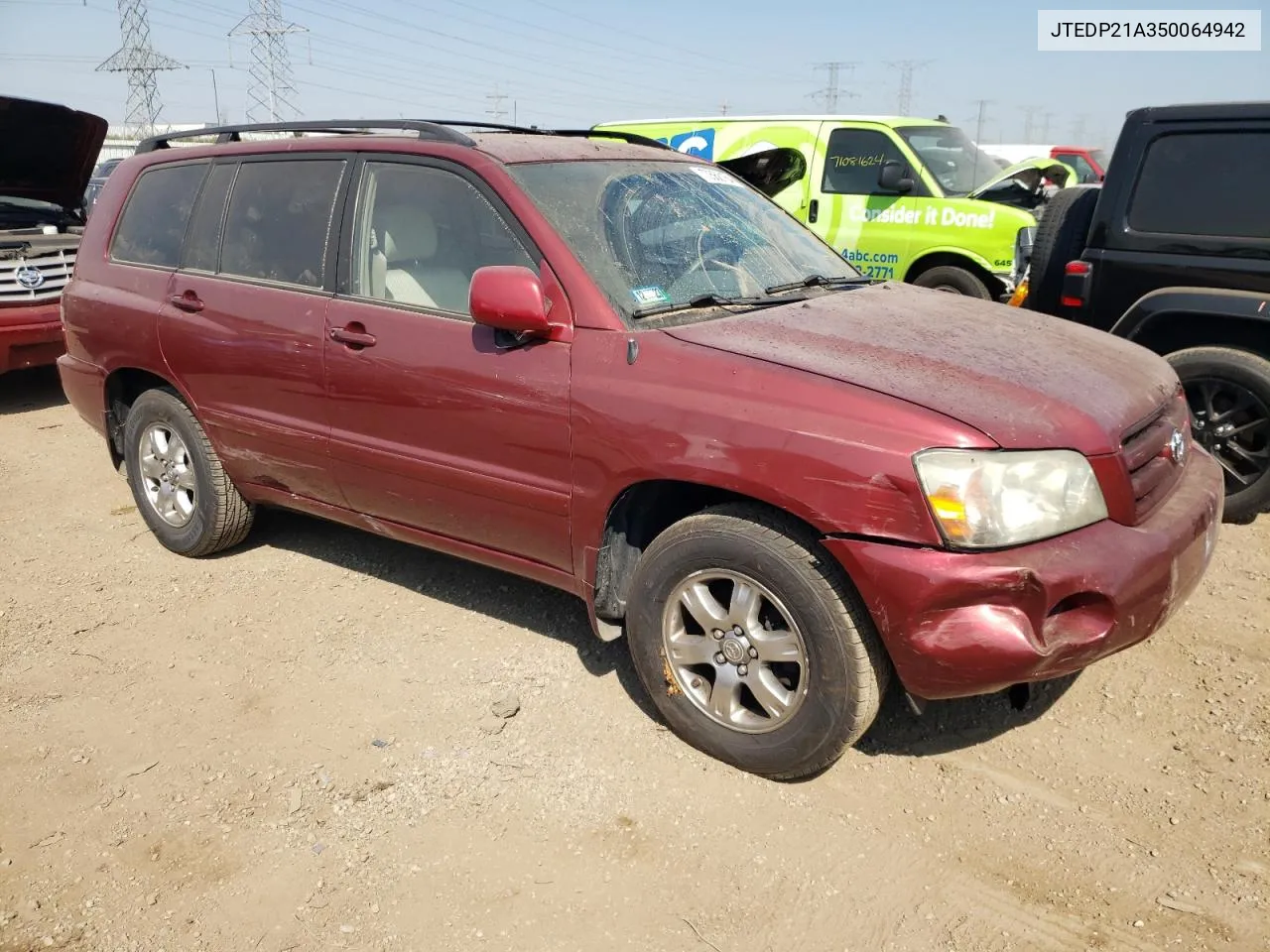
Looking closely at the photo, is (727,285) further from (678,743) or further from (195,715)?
(195,715)

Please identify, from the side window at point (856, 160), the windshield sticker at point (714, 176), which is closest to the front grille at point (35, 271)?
the windshield sticker at point (714, 176)

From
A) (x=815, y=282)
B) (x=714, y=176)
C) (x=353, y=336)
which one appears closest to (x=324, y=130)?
(x=353, y=336)

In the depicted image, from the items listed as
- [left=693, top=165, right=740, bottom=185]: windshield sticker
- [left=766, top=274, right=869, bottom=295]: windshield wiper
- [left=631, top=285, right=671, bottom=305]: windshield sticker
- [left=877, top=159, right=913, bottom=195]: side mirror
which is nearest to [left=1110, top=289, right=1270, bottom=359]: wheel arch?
[left=766, top=274, right=869, bottom=295]: windshield wiper

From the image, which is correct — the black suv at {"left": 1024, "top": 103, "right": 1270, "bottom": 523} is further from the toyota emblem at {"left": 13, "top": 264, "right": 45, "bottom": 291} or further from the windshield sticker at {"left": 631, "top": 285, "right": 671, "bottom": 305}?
the toyota emblem at {"left": 13, "top": 264, "right": 45, "bottom": 291}

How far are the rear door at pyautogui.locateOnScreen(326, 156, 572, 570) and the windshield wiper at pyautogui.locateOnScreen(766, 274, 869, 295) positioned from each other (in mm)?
875

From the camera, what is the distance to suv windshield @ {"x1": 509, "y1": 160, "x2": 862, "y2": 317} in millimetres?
3270

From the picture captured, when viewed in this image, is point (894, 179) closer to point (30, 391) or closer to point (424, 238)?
point (424, 238)

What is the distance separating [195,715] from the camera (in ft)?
11.4

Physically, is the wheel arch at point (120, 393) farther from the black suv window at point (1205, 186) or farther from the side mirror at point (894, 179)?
the side mirror at point (894, 179)

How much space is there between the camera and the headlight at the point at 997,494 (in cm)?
253

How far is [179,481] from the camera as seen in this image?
15.5ft

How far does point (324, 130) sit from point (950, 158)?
6.54m

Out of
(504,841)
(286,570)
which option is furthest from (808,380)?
(286,570)

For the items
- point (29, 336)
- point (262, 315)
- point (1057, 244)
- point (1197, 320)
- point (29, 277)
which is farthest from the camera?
point (29, 277)
